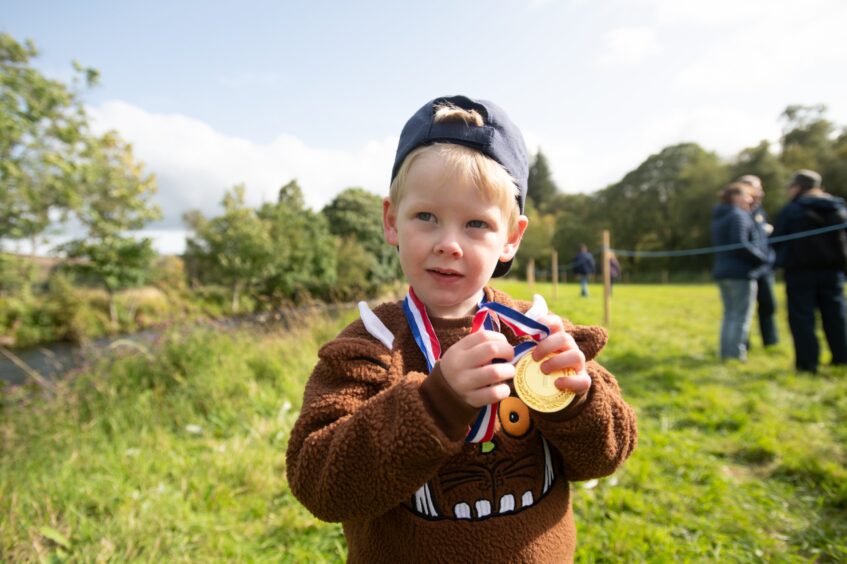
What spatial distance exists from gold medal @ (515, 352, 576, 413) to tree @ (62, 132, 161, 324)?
99.9 feet

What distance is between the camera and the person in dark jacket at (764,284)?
6305mm

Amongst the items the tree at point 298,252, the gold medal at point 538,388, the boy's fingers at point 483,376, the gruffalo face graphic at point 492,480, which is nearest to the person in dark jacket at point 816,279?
the gruffalo face graphic at point 492,480

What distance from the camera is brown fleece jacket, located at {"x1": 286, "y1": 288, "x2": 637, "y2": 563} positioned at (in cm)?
95

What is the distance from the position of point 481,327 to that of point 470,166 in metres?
0.42

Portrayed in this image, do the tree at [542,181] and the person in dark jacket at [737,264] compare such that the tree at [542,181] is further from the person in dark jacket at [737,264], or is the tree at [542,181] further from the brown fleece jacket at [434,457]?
the brown fleece jacket at [434,457]

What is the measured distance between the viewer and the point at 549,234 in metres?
19.0

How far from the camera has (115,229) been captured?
28.3m

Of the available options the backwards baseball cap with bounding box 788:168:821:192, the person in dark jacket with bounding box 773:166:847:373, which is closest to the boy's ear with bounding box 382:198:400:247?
the person in dark jacket with bounding box 773:166:847:373

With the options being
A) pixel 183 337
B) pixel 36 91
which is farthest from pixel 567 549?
pixel 36 91

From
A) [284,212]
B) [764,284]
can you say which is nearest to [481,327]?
[764,284]

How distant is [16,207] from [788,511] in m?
17.6

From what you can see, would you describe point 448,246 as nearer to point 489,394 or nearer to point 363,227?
point 489,394

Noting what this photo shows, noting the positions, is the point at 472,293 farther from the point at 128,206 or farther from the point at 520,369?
the point at 128,206

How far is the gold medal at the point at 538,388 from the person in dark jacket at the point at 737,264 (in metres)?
6.25
